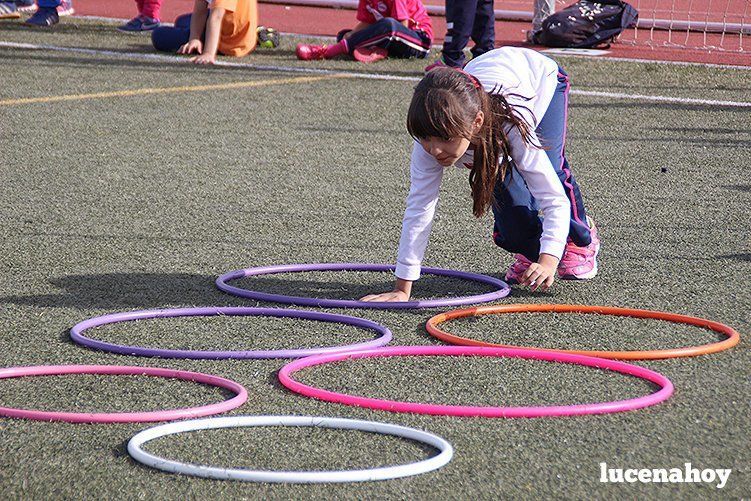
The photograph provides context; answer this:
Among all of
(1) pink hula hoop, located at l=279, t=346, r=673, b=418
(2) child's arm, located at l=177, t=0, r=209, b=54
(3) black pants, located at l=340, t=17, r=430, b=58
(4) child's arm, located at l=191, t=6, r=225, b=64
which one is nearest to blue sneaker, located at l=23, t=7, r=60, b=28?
(2) child's arm, located at l=177, t=0, r=209, b=54

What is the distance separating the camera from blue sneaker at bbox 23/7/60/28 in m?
14.1

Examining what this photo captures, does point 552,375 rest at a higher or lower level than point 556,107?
lower

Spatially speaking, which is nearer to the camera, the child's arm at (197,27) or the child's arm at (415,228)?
the child's arm at (415,228)

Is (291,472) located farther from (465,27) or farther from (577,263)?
(465,27)

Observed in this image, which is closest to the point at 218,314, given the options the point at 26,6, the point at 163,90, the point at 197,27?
the point at 163,90

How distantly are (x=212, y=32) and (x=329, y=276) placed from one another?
7.05m

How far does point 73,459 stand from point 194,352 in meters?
0.82

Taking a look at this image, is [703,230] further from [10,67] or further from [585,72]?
[10,67]

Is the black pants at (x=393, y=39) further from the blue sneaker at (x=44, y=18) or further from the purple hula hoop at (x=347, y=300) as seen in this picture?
the purple hula hoop at (x=347, y=300)

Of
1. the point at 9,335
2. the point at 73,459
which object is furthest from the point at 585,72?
the point at 73,459

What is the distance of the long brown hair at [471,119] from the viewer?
3.94m

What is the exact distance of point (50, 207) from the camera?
605 centimetres

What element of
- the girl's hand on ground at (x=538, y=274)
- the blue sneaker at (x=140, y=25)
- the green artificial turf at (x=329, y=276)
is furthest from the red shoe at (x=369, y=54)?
the girl's hand on ground at (x=538, y=274)

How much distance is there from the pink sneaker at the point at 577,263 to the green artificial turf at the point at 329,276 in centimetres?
8
